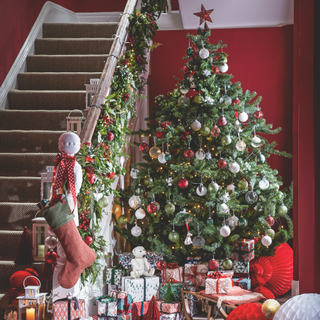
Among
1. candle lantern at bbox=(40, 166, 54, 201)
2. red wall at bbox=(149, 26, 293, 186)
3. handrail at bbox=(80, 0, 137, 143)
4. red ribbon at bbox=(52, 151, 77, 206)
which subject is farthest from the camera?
red wall at bbox=(149, 26, 293, 186)

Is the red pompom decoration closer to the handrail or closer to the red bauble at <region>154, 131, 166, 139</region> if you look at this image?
the handrail

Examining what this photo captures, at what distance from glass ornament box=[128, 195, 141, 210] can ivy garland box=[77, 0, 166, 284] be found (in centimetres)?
31

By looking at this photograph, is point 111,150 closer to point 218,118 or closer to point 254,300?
point 218,118

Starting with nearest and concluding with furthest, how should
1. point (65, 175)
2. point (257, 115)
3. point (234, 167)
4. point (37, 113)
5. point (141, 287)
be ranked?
1. point (65, 175)
2. point (141, 287)
3. point (234, 167)
4. point (257, 115)
5. point (37, 113)

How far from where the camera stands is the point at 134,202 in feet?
12.0

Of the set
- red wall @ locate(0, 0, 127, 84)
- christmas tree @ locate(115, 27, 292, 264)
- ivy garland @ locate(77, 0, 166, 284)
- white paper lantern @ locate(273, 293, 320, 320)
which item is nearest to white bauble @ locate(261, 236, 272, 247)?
christmas tree @ locate(115, 27, 292, 264)

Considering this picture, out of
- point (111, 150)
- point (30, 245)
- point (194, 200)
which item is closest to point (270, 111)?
point (194, 200)

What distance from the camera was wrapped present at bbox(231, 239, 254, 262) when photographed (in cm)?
364

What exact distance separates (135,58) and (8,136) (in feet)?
4.73

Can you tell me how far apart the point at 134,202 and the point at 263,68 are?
2475mm

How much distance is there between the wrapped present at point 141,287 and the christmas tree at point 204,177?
32cm

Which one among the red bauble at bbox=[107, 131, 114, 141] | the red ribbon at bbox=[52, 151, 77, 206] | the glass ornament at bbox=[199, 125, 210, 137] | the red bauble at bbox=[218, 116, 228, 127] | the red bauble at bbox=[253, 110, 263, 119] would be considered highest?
the red bauble at bbox=[253, 110, 263, 119]

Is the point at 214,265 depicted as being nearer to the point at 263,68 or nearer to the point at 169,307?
the point at 169,307

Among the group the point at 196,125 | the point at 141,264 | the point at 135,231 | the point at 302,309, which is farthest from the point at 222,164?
the point at 302,309
